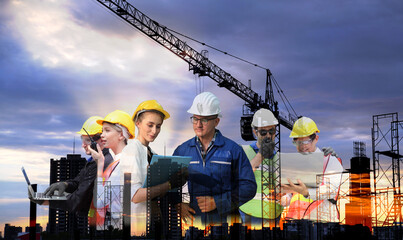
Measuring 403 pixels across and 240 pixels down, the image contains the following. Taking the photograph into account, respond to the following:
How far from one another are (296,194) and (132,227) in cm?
1255

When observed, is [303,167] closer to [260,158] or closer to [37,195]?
[260,158]

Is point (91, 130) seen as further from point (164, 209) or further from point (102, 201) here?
point (164, 209)

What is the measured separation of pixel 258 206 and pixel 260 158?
3.55m

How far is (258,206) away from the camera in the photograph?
3541 cm

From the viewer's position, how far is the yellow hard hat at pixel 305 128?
1410 inches

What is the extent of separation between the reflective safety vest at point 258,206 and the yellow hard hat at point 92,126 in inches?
373

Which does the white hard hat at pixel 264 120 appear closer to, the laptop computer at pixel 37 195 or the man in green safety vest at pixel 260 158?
the man in green safety vest at pixel 260 158

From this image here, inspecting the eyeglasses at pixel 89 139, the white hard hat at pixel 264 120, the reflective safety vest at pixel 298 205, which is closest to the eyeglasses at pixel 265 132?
the white hard hat at pixel 264 120

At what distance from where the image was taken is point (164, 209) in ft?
117

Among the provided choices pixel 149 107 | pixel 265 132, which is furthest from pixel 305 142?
pixel 149 107

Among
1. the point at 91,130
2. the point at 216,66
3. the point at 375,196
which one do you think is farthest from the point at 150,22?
the point at 375,196

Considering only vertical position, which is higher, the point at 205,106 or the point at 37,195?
the point at 205,106

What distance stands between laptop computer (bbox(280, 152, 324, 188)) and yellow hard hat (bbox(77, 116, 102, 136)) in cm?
1340

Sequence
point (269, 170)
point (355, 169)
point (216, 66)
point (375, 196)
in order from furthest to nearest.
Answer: point (216, 66)
point (355, 169)
point (375, 196)
point (269, 170)
